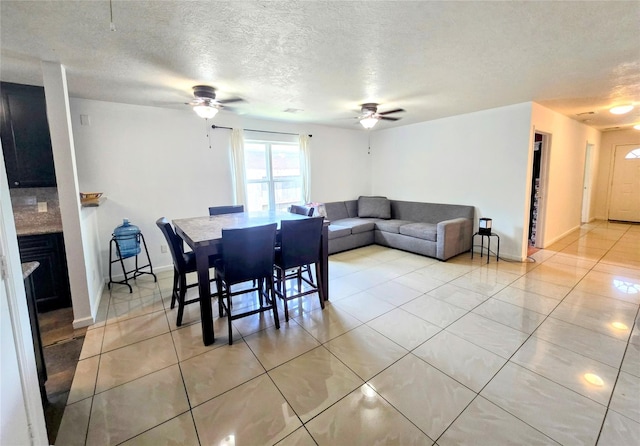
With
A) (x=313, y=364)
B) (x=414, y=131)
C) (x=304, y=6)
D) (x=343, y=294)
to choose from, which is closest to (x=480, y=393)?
(x=313, y=364)

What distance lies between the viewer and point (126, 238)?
360 cm

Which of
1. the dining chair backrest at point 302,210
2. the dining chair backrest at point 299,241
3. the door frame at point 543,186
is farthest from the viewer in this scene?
the door frame at point 543,186

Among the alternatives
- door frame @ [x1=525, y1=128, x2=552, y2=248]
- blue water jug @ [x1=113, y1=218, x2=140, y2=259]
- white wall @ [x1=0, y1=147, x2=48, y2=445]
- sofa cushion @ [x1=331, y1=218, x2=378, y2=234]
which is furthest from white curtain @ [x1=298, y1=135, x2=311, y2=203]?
white wall @ [x1=0, y1=147, x2=48, y2=445]

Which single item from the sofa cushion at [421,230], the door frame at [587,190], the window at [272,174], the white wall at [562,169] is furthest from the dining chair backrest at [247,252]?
the door frame at [587,190]

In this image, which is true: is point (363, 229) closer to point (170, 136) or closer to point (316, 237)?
point (316, 237)

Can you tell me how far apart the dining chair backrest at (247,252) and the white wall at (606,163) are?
30.6ft

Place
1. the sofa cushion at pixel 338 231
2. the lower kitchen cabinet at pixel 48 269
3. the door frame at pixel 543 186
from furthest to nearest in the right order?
the sofa cushion at pixel 338 231 → the door frame at pixel 543 186 → the lower kitchen cabinet at pixel 48 269

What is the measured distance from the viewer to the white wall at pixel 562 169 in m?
4.55

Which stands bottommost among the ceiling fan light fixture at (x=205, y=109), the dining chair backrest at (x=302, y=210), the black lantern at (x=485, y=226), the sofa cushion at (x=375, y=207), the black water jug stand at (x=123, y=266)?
the black water jug stand at (x=123, y=266)

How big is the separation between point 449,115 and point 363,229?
2475 mm

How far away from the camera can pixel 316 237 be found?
2.79 meters

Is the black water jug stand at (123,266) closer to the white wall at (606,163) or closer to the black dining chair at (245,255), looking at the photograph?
the black dining chair at (245,255)

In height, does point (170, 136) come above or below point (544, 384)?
above

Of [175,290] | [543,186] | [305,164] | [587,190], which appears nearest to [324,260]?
[175,290]
